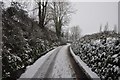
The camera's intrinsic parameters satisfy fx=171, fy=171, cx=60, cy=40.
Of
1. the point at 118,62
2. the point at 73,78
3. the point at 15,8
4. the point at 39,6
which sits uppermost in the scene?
the point at 39,6

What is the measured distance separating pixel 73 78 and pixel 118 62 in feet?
8.21

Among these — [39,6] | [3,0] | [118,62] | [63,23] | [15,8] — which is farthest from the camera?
[63,23]

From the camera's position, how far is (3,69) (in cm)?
880

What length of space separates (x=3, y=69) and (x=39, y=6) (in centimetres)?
2408

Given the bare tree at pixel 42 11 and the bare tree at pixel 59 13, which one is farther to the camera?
the bare tree at pixel 59 13

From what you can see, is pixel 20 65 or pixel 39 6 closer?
pixel 20 65

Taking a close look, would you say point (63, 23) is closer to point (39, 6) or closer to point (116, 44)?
point (39, 6)

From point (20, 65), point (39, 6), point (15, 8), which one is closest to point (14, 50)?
point (20, 65)

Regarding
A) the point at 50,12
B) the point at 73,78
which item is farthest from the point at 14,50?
the point at 50,12

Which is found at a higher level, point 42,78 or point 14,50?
point 14,50

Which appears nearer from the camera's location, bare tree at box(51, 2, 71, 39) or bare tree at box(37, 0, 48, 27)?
bare tree at box(37, 0, 48, 27)

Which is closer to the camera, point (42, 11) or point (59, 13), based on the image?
point (42, 11)

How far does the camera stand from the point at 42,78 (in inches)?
336

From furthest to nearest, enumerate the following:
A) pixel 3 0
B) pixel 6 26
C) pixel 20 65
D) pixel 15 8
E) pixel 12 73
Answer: pixel 15 8
pixel 3 0
pixel 6 26
pixel 20 65
pixel 12 73
